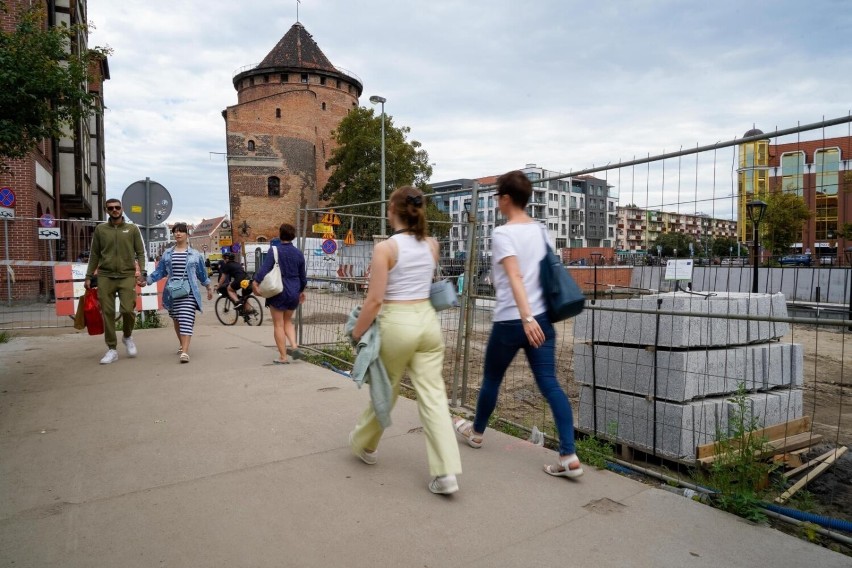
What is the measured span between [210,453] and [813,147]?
13.9ft

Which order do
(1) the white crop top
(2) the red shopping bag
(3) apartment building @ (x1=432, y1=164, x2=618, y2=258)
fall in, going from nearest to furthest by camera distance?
(1) the white crop top → (3) apartment building @ (x1=432, y1=164, x2=618, y2=258) → (2) the red shopping bag

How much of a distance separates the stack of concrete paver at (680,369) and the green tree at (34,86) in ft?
22.1

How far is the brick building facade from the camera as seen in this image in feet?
43.1

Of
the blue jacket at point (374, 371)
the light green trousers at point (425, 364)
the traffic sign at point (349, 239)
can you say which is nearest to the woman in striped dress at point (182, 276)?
the traffic sign at point (349, 239)

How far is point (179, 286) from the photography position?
7.71 m

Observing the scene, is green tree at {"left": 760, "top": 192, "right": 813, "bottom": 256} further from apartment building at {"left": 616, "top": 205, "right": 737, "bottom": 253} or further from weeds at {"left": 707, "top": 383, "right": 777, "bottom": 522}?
weeds at {"left": 707, "top": 383, "right": 777, "bottom": 522}

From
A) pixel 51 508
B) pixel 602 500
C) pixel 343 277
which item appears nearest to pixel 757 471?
pixel 602 500

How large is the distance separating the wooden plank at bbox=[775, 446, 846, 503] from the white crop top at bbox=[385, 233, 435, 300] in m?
2.57

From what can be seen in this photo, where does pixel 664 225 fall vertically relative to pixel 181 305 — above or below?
above

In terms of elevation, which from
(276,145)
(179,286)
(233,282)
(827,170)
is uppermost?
(276,145)

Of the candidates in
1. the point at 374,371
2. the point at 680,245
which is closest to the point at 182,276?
the point at 374,371

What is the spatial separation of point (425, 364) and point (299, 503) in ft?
3.44

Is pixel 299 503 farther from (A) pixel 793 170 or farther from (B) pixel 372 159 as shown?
(B) pixel 372 159

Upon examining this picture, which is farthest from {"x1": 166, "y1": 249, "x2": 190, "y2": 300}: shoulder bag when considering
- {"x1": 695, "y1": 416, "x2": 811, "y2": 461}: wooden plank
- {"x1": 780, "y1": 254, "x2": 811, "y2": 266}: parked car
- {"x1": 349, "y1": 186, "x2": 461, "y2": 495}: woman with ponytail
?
{"x1": 780, "y1": 254, "x2": 811, "y2": 266}: parked car
